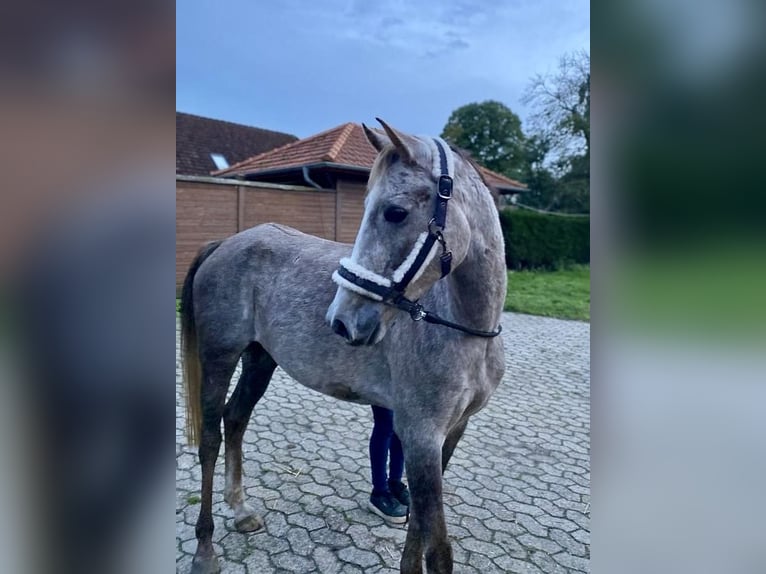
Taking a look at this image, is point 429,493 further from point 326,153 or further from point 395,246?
point 326,153

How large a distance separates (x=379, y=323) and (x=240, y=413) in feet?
5.15

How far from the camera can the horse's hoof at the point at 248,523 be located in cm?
260

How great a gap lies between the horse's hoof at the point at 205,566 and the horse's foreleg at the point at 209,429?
0.14 ft

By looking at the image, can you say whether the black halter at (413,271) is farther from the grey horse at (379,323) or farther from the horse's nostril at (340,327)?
the horse's nostril at (340,327)

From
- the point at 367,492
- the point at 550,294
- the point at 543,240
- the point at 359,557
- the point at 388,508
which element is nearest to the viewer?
the point at 359,557

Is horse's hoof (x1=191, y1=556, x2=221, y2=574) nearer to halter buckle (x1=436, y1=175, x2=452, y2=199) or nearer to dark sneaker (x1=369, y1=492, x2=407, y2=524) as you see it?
dark sneaker (x1=369, y1=492, x2=407, y2=524)

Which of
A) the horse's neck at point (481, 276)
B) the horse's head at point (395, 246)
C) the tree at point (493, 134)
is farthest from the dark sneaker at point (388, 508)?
the tree at point (493, 134)

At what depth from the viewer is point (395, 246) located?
5.21ft
